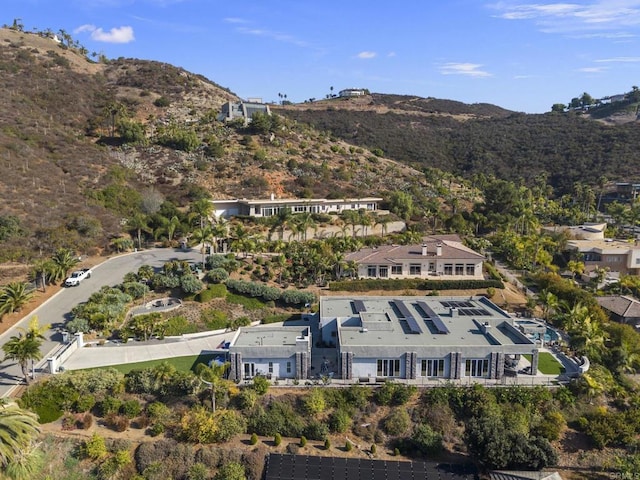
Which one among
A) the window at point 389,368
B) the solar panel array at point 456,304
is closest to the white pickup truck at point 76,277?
the window at point 389,368

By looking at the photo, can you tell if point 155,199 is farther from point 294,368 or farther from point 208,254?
point 294,368

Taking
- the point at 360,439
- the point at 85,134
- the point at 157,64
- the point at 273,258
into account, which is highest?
the point at 157,64

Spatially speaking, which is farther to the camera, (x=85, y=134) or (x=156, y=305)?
(x=85, y=134)

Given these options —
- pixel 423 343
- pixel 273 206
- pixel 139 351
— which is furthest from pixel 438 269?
pixel 139 351

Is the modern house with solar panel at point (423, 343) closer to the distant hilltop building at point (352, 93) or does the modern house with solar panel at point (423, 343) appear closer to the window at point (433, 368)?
the window at point (433, 368)

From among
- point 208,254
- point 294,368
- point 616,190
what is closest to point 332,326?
point 294,368

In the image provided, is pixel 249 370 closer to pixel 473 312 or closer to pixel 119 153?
pixel 473 312
